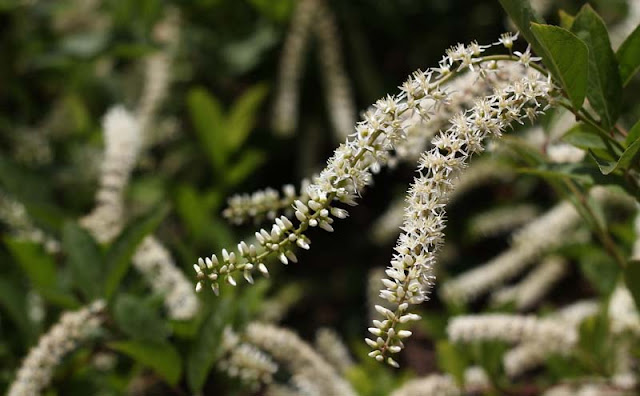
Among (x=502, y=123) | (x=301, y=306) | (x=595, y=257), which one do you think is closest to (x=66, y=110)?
(x=301, y=306)

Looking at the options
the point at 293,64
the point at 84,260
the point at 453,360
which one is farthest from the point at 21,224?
the point at 453,360

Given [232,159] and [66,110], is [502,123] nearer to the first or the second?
[232,159]

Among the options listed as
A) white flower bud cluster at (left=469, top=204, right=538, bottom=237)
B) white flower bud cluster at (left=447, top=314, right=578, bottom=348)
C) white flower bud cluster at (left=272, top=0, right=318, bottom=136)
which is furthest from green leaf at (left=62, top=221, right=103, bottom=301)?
white flower bud cluster at (left=469, top=204, right=538, bottom=237)

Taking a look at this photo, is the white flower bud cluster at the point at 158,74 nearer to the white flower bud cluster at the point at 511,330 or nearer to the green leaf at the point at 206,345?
the green leaf at the point at 206,345

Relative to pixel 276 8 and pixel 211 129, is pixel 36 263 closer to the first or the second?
pixel 211 129

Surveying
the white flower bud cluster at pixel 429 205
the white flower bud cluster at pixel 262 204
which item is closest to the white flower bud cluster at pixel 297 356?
the white flower bud cluster at pixel 262 204

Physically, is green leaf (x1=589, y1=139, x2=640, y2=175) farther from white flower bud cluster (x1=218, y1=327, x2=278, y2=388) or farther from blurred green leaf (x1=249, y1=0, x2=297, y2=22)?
blurred green leaf (x1=249, y1=0, x2=297, y2=22)
